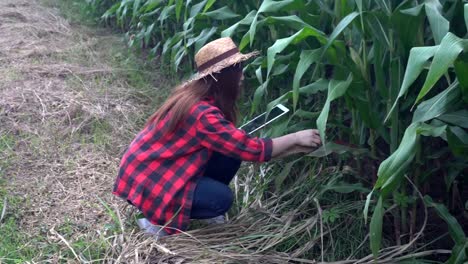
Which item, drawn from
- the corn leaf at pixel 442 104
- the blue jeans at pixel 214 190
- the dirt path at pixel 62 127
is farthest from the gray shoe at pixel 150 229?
the corn leaf at pixel 442 104

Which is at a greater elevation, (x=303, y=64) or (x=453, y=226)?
(x=303, y=64)

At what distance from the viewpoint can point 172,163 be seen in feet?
8.64

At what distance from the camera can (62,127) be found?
4.11 m

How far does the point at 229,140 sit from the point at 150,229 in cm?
55

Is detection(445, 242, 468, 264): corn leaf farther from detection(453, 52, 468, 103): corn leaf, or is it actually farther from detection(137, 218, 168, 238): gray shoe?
detection(137, 218, 168, 238): gray shoe

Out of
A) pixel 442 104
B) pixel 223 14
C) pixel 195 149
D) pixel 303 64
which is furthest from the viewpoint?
pixel 223 14

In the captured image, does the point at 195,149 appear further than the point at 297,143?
Yes

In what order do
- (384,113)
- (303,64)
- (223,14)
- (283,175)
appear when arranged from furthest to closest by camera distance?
(223,14) → (283,175) → (384,113) → (303,64)

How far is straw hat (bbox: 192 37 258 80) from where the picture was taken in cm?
252

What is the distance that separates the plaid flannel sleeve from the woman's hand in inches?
4.4

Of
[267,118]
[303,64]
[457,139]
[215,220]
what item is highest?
[303,64]

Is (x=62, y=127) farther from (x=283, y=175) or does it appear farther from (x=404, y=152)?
(x=404, y=152)

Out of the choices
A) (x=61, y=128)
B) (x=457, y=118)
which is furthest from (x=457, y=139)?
(x=61, y=128)

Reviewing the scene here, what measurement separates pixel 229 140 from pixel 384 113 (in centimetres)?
59
